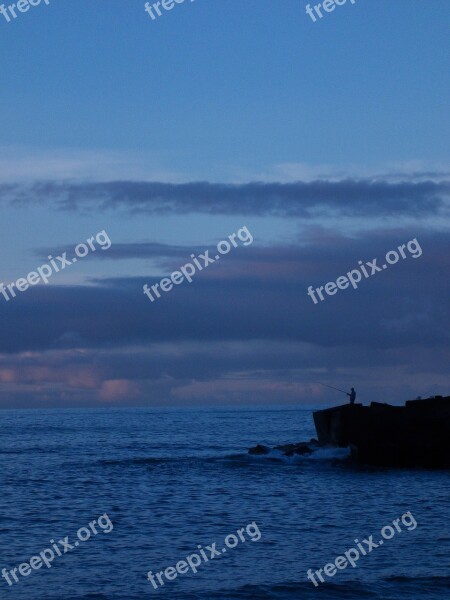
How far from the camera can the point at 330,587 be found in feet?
76.0

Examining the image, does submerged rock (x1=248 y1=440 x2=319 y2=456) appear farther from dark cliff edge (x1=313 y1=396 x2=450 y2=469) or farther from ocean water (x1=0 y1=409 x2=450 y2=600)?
dark cliff edge (x1=313 y1=396 x2=450 y2=469)

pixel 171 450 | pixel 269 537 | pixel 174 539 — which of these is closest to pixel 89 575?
pixel 174 539

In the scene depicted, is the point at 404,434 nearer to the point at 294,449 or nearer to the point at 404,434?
the point at 404,434

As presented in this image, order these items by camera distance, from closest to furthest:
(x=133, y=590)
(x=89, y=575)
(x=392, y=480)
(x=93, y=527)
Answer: (x=133, y=590), (x=89, y=575), (x=93, y=527), (x=392, y=480)

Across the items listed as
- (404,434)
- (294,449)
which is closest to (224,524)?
(404,434)

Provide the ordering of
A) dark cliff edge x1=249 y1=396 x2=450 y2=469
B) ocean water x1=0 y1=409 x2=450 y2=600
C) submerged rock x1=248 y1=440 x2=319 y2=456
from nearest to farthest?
ocean water x1=0 y1=409 x2=450 y2=600
dark cliff edge x1=249 y1=396 x2=450 y2=469
submerged rock x1=248 y1=440 x2=319 y2=456

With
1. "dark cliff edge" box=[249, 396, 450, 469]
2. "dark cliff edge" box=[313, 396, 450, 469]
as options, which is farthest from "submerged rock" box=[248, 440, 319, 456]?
"dark cliff edge" box=[313, 396, 450, 469]

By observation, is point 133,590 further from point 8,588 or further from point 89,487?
point 89,487

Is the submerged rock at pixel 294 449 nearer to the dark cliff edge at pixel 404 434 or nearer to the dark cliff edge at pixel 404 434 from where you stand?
the dark cliff edge at pixel 404 434

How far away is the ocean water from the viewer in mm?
23344

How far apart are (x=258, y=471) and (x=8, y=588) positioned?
30.0m

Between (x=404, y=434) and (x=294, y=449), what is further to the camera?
(x=294, y=449)

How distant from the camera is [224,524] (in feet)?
109

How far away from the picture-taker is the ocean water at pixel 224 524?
23344 mm
